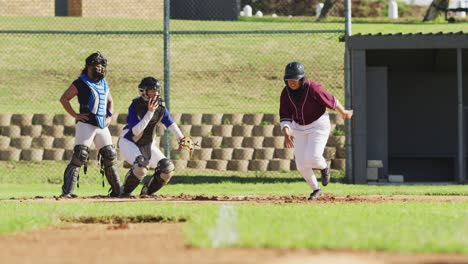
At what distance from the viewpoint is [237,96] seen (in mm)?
29062

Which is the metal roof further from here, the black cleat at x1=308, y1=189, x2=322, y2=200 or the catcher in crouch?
the catcher in crouch

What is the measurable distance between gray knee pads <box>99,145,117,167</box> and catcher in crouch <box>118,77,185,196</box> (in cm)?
19

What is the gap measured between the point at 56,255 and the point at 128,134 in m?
7.17

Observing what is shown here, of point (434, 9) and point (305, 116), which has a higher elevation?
point (434, 9)

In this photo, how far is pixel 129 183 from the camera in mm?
16625

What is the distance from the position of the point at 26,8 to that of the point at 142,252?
89.9 feet

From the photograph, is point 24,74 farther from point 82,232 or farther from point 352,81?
point 82,232

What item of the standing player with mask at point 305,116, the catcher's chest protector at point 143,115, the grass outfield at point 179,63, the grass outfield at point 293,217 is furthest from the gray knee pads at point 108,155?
the grass outfield at point 179,63

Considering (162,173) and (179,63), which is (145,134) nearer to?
(162,173)

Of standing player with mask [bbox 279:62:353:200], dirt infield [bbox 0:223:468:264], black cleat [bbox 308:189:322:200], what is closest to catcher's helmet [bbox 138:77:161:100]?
standing player with mask [bbox 279:62:353:200]

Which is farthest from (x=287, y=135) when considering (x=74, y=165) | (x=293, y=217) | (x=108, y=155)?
(x=293, y=217)

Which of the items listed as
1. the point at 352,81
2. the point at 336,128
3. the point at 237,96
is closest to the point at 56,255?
the point at 352,81

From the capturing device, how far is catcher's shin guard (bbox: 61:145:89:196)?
53.5ft

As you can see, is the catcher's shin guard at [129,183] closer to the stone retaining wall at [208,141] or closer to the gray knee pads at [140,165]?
the gray knee pads at [140,165]
